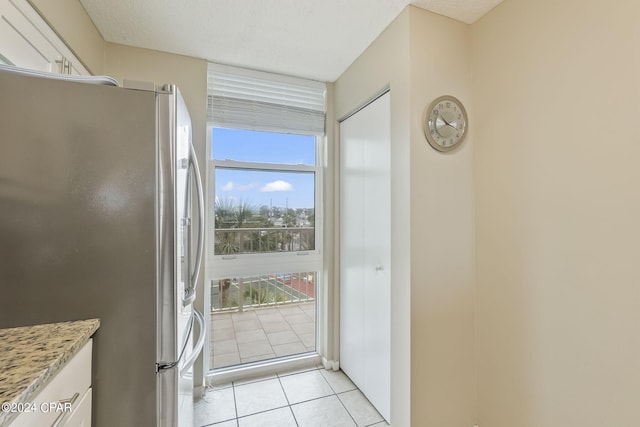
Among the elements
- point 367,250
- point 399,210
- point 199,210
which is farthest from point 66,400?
point 367,250

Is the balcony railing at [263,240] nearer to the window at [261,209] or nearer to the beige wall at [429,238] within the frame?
the window at [261,209]

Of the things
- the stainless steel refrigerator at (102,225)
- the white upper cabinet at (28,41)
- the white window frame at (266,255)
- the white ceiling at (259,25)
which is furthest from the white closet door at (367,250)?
the white upper cabinet at (28,41)

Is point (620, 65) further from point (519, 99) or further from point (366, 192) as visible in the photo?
point (366, 192)

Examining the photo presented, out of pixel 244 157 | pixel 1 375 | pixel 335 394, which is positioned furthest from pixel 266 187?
pixel 1 375

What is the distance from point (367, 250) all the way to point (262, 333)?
1.33m

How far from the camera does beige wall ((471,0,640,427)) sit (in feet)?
3.39

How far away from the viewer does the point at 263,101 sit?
226 cm

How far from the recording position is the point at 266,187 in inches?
91.8

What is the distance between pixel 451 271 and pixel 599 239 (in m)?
0.63

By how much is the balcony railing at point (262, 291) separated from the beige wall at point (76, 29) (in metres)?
1.68

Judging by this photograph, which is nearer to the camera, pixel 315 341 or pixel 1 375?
pixel 1 375

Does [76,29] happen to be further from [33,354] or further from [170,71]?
[33,354]

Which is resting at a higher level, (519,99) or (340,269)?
(519,99)

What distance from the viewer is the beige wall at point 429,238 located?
58.4 inches
